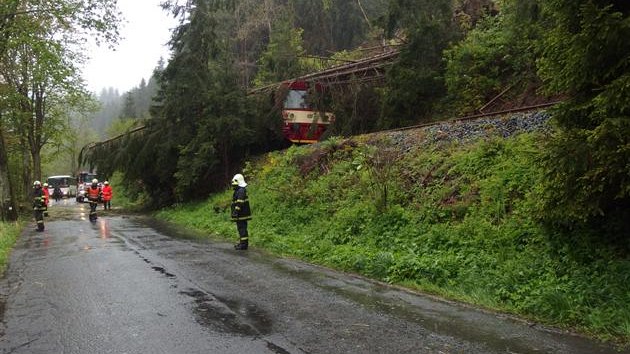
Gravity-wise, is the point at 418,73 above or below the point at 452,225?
above

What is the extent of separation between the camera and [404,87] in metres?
18.9

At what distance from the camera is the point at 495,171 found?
10.4 metres

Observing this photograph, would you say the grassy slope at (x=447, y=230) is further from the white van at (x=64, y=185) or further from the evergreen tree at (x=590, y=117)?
the white van at (x=64, y=185)

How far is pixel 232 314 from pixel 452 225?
16.0 feet

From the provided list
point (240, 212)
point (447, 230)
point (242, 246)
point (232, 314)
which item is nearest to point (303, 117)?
point (240, 212)

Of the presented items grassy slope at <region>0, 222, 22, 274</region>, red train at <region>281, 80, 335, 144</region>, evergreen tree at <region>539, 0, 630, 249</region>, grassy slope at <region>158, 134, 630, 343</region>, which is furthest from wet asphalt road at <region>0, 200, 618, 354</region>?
red train at <region>281, 80, 335, 144</region>

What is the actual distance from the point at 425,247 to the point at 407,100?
33.2 ft

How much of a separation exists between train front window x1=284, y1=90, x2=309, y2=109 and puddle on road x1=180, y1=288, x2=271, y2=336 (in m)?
16.4

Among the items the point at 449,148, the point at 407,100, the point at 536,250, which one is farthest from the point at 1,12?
the point at 536,250

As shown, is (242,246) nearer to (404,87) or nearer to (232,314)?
(232,314)

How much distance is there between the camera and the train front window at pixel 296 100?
2366 centimetres

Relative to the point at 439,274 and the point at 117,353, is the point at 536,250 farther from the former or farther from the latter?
the point at 117,353

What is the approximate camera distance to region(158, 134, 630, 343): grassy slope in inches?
263

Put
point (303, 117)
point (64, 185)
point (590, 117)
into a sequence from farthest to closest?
point (64, 185), point (303, 117), point (590, 117)
